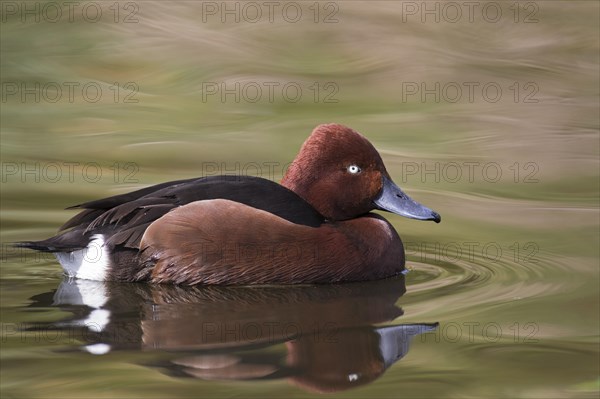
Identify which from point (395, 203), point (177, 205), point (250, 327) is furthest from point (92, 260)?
point (395, 203)

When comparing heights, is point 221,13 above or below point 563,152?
above

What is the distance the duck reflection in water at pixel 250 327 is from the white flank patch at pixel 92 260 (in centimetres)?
5

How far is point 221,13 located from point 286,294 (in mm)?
7539

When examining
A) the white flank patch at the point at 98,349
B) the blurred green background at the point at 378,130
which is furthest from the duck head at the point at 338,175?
the white flank patch at the point at 98,349

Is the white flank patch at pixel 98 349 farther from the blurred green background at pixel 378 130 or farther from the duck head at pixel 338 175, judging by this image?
the duck head at pixel 338 175

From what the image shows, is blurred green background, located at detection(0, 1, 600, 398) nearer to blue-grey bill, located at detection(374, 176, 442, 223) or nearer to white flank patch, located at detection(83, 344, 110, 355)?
white flank patch, located at detection(83, 344, 110, 355)

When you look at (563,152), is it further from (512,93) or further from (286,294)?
(286,294)

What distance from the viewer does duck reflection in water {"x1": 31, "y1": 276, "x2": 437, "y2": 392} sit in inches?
214

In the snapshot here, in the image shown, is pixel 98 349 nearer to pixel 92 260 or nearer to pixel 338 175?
pixel 92 260

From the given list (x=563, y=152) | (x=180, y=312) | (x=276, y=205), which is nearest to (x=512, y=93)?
(x=563, y=152)

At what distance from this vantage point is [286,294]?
685 cm

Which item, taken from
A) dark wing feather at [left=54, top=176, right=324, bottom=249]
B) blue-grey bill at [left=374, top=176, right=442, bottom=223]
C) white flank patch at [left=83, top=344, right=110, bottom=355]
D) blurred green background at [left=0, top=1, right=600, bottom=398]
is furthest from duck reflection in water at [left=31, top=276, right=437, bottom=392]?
blue-grey bill at [left=374, top=176, right=442, bottom=223]

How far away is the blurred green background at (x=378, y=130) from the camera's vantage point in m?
5.69

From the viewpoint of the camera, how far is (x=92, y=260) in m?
7.02
